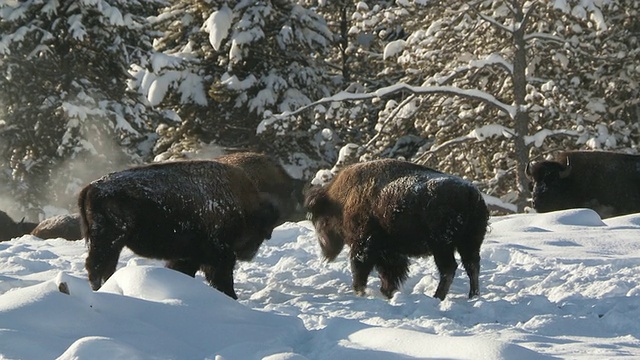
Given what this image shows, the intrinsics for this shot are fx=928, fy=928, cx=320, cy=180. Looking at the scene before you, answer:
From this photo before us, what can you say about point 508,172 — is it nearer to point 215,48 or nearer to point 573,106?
point 573,106

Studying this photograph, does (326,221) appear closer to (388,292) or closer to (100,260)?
(388,292)

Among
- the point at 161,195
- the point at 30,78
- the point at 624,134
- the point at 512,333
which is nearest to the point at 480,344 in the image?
the point at 512,333

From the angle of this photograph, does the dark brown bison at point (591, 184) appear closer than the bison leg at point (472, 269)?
No

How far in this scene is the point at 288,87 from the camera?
24938 millimetres

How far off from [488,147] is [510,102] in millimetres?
1617

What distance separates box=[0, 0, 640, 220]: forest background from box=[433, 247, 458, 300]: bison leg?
39.2ft

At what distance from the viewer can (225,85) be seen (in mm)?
24328

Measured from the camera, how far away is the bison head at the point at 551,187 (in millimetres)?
15070

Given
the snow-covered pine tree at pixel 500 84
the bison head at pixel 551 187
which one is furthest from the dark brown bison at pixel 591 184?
the snow-covered pine tree at pixel 500 84

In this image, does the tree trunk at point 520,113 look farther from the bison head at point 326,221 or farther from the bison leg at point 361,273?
the bison leg at point 361,273

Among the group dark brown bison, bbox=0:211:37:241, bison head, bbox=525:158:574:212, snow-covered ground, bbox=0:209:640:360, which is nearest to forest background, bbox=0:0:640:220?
Result: bison head, bbox=525:158:574:212

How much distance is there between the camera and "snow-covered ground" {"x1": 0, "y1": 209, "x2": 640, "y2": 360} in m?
5.18

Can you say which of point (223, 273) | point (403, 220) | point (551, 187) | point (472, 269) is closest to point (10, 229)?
point (551, 187)

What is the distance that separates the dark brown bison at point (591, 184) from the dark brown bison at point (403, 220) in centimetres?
699
